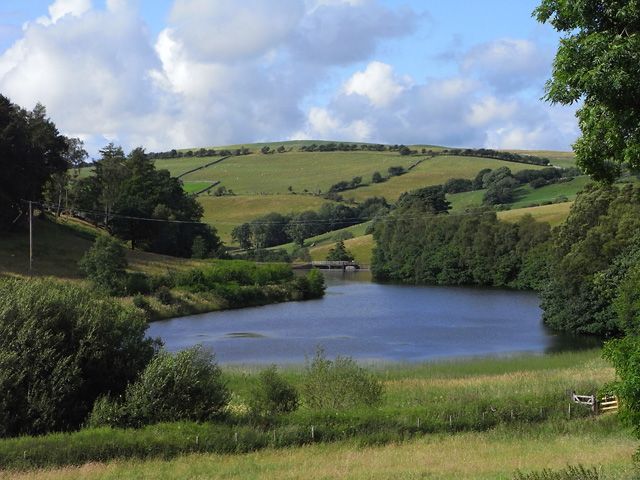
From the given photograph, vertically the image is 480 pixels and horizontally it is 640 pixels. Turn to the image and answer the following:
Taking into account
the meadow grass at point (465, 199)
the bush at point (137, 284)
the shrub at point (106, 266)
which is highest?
the meadow grass at point (465, 199)

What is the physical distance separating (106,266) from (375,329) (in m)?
24.3

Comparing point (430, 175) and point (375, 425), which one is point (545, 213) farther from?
point (375, 425)

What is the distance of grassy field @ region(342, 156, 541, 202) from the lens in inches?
6580

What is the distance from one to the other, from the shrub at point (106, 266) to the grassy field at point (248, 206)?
254ft

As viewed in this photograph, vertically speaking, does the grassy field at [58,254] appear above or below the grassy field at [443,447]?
→ above

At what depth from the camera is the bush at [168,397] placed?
22.4 metres

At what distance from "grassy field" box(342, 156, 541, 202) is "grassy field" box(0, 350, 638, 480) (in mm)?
131001

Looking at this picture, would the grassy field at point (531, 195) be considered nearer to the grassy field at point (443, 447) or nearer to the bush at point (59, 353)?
the grassy field at point (443, 447)

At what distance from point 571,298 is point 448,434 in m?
38.8

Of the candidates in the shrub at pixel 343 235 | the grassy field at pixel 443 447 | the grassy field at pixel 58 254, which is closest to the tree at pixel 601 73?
the grassy field at pixel 443 447

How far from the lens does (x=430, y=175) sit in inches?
6993

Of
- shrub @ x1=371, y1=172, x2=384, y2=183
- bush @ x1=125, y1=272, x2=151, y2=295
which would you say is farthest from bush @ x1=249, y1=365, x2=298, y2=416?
shrub @ x1=371, y1=172, x2=384, y2=183

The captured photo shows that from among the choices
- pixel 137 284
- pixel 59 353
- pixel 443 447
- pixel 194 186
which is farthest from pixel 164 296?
pixel 194 186

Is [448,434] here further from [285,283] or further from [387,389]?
[285,283]
